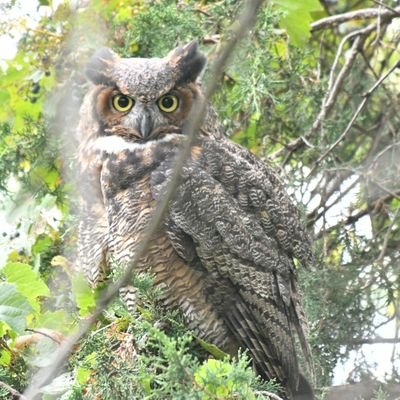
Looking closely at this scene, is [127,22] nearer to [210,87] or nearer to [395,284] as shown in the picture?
[395,284]

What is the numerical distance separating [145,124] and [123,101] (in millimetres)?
133

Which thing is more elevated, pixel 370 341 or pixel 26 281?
pixel 370 341

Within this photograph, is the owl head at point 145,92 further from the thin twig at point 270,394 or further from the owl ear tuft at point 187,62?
the thin twig at point 270,394

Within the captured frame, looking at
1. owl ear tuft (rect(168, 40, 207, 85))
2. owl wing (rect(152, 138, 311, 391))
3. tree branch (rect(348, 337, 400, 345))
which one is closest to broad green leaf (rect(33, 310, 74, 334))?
owl wing (rect(152, 138, 311, 391))

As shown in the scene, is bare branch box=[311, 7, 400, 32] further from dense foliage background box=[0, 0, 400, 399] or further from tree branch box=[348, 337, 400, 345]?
tree branch box=[348, 337, 400, 345]

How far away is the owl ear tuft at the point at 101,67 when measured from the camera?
9.18 feet

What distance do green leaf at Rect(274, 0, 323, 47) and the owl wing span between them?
2.36ft

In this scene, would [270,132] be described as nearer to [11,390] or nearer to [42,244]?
[42,244]

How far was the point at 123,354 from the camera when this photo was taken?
2.28 meters

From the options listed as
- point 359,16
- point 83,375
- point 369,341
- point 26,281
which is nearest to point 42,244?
point 26,281

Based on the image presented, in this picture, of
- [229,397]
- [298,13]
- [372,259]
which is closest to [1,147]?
[298,13]

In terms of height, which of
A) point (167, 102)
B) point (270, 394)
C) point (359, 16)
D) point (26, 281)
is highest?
point (359, 16)

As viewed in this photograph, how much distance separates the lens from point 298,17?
3109 millimetres

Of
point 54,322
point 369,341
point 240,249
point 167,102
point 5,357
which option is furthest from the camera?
point 369,341
